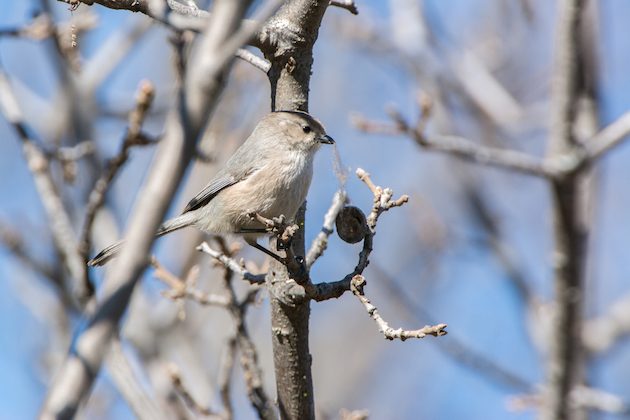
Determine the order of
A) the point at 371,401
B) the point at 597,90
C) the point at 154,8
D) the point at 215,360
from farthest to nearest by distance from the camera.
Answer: the point at 371,401
the point at 215,360
the point at 597,90
the point at 154,8

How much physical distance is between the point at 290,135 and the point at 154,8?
1.11m

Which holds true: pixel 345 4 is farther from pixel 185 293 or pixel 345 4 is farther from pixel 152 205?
pixel 152 205

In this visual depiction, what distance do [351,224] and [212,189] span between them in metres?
1.16

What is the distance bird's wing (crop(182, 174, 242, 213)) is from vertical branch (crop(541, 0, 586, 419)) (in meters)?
1.36

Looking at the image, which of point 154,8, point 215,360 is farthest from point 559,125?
point 215,360

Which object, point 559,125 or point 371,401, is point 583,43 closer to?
point 559,125

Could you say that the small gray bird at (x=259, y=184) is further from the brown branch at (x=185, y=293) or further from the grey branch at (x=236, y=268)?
the grey branch at (x=236, y=268)

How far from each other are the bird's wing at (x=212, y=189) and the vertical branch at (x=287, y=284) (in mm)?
986

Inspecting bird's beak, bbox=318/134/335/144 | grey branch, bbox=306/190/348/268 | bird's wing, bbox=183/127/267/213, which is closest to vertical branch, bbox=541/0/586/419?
bird's beak, bbox=318/134/335/144

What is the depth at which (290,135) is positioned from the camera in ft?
9.95

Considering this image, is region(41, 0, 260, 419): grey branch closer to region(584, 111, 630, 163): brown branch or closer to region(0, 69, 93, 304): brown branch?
region(0, 69, 93, 304): brown branch

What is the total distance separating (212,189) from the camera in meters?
3.19

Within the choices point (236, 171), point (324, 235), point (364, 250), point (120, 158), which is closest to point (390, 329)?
point (364, 250)

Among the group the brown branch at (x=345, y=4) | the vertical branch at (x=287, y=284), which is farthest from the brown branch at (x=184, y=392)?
the brown branch at (x=345, y=4)
